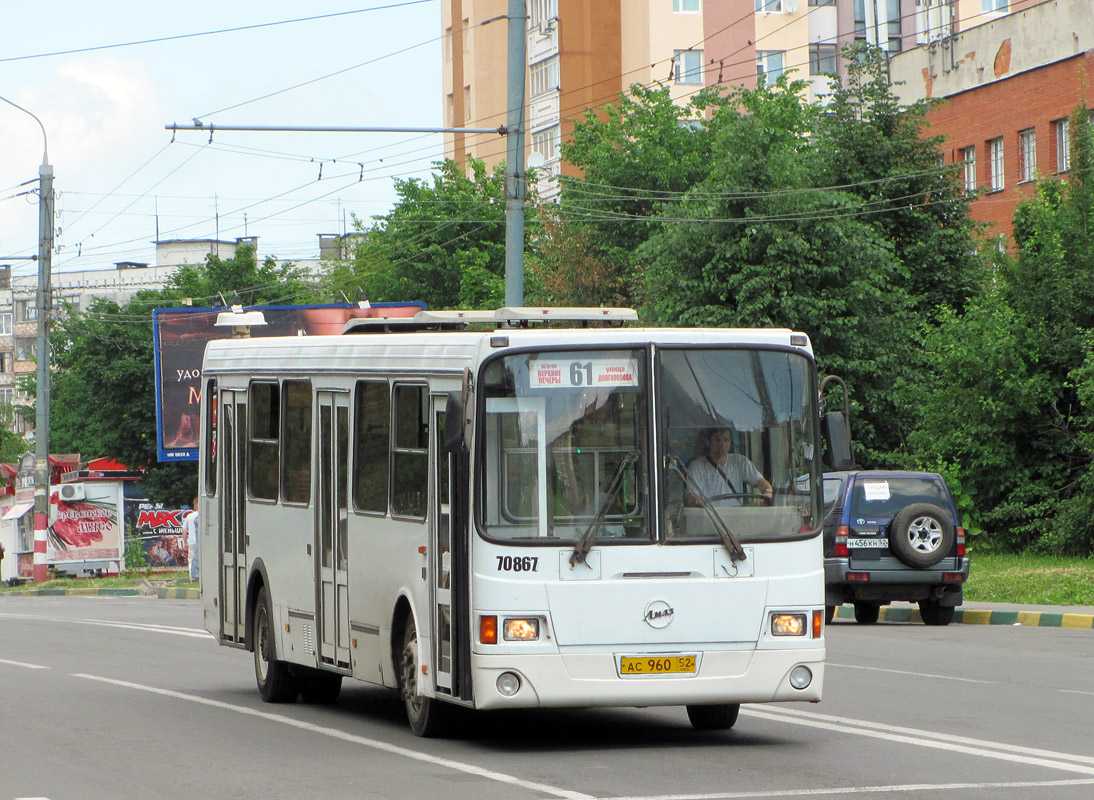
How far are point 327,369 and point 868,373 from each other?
88.0ft

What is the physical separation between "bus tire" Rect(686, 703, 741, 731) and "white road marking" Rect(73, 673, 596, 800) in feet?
6.38

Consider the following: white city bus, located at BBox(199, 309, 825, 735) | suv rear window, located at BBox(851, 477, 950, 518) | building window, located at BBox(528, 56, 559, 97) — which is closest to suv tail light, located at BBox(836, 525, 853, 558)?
suv rear window, located at BBox(851, 477, 950, 518)

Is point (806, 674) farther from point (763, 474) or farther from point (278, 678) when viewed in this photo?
point (278, 678)

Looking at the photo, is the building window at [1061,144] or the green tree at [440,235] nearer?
the building window at [1061,144]

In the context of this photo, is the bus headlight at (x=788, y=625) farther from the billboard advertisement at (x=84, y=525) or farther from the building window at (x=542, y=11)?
the building window at (x=542, y=11)

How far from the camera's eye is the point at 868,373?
128 ft

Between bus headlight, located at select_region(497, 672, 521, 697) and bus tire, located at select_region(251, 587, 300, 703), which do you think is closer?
bus headlight, located at select_region(497, 672, 521, 697)

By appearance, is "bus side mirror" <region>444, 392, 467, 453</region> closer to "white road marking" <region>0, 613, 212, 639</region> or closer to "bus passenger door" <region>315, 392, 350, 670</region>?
"bus passenger door" <region>315, 392, 350, 670</region>

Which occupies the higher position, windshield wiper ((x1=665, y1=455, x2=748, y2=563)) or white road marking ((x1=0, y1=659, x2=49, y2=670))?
windshield wiper ((x1=665, y1=455, x2=748, y2=563))

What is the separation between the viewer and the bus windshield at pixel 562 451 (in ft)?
35.6

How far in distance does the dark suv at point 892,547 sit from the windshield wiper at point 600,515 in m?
12.2

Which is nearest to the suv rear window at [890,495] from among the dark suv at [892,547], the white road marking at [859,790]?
the dark suv at [892,547]

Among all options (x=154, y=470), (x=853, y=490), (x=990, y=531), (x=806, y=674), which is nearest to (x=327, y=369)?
(x=806, y=674)

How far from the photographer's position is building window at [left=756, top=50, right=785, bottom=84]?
79.2m
